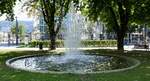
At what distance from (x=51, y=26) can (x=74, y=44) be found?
30.5 ft

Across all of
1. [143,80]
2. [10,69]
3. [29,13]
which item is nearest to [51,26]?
[29,13]

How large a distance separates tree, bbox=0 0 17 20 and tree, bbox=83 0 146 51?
23.5 feet

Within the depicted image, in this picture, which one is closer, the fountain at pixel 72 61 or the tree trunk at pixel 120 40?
the fountain at pixel 72 61

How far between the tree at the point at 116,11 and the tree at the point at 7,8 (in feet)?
23.5

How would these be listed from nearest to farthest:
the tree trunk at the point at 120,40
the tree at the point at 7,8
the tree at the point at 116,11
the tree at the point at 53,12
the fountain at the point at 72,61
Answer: the fountain at the point at 72,61 → the tree at the point at 7,8 → the tree at the point at 116,11 → the tree trunk at the point at 120,40 → the tree at the point at 53,12

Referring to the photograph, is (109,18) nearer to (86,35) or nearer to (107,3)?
(107,3)

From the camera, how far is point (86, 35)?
74375 millimetres

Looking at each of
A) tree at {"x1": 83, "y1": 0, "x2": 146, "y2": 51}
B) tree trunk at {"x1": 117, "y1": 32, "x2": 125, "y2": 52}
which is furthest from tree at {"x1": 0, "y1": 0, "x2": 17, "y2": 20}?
tree trunk at {"x1": 117, "y1": 32, "x2": 125, "y2": 52}

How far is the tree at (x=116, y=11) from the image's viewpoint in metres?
28.3

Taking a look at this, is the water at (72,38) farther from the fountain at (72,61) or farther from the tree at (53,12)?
the tree at (53,12)

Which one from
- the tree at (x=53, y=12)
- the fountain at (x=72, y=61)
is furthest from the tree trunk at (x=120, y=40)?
the tree at (x=53, y=12)

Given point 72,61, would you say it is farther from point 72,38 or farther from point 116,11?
point 116,11

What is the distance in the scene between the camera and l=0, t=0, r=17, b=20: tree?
26719 mm

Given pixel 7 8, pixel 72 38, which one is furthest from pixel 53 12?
pixel 72 38
